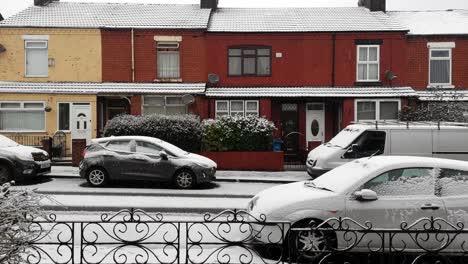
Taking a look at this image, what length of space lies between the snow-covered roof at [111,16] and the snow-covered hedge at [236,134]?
6.77 metres

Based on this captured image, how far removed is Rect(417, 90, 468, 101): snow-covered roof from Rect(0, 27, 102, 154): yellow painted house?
51.1 feet

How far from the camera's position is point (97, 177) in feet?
55.1

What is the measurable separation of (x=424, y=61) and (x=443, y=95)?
2342 millimetres

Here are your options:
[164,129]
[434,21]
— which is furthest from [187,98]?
[434,21]

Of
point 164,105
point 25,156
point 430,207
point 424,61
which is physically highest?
point 424,61

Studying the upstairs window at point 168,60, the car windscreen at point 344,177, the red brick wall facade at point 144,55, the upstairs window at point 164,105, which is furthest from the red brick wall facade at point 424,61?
the car windscreen at point 344,177

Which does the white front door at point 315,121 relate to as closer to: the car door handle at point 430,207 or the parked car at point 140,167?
the parked car at point 140,167

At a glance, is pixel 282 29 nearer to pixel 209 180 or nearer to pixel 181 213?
pixel 209 180

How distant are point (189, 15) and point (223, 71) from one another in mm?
3799

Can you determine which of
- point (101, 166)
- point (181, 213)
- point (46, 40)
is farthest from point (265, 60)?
point (181, 213)

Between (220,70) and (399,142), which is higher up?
(220,70)

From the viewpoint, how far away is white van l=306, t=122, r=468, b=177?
675 inches

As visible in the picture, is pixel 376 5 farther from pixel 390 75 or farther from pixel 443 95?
pixel 443 95

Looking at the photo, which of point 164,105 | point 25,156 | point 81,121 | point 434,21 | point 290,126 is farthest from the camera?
point 434,21
